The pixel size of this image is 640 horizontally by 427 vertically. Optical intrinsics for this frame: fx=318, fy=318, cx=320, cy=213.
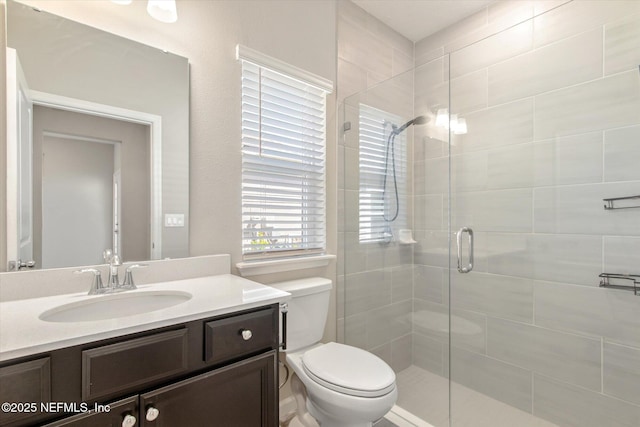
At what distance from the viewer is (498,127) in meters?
1.98

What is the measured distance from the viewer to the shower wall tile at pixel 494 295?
1912 millimetres

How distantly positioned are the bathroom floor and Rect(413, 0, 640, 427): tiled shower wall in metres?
0.04

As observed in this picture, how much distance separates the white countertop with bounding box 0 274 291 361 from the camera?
2.51 feet

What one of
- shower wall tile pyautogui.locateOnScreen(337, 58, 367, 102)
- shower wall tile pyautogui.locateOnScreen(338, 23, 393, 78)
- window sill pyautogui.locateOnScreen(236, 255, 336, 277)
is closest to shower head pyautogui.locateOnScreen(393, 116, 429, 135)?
shower wall tile pyautogui.locateOnScreen(337, 58, 367, 102)

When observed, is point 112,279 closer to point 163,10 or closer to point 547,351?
point 163,10

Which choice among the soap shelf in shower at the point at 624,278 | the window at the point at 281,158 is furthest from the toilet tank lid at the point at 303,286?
the soap shelf in shower at the point at 624,278

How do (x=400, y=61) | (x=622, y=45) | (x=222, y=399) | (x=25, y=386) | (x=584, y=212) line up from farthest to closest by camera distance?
(x=400, y=61) → (x=584, y=212) → (x=622, y=45) → (x=222, y=399) → (x=25, y=386)

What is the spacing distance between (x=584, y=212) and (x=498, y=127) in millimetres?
674

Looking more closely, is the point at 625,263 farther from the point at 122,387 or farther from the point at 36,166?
the point at 36,166

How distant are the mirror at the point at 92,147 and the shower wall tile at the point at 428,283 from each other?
1.46m

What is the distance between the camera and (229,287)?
132 cm

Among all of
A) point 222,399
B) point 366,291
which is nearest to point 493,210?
point 366,291

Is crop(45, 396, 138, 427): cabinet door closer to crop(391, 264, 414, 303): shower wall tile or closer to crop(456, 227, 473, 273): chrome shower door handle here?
crop(391, 264, 414, 303): shower wall tile

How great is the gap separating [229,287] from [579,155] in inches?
74.9
